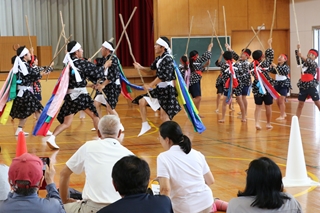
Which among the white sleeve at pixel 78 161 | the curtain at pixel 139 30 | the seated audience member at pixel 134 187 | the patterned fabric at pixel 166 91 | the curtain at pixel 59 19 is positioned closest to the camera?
the seated audience member at pixel 134 187

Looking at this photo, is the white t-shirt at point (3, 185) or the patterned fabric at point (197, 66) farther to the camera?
the patterned fabric at point (197, 66)

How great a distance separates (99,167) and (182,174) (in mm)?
582

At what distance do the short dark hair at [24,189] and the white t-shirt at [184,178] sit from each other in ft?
4.01

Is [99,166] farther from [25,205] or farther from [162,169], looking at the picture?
[25,205]

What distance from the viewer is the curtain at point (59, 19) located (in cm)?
1577

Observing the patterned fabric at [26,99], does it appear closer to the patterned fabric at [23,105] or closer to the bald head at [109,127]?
the patterned fabric at [23,105]

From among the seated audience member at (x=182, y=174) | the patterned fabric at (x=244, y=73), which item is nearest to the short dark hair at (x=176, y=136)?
the seated audience member at (x=182, y=174)

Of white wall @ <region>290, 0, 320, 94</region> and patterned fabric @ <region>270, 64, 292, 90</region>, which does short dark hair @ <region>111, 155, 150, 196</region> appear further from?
white wall @ <region>290, 0, 320, 94</region>

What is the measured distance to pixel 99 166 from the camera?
3633 millimetres

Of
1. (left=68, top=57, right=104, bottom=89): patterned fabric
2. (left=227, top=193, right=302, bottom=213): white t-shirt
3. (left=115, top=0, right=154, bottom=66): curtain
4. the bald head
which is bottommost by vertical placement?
(left=227, top=193, right=302, bottom=213): white t-shirt

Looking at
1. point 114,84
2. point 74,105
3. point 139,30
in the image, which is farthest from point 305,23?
point 74,105

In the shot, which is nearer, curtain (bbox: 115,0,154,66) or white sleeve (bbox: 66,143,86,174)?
Result: white sleeve (bbox: 66,143,86,174)

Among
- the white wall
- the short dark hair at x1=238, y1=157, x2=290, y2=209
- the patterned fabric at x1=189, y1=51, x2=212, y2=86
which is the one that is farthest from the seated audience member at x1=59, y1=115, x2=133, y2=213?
the white wall

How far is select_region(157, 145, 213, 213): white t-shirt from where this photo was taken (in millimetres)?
3854
